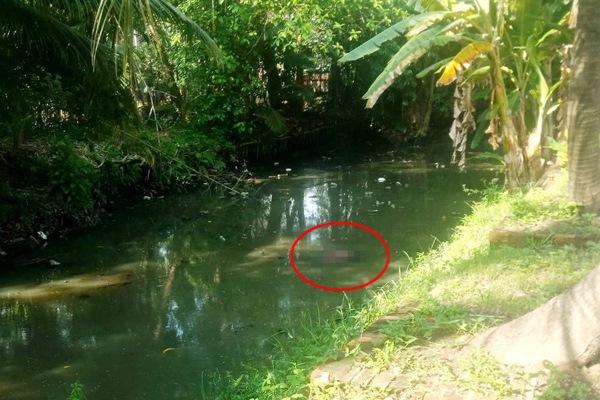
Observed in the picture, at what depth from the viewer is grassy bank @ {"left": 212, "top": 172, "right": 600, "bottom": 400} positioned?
111 inches

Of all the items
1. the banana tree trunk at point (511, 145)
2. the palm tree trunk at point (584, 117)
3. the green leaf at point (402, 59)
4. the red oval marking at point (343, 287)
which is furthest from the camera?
the banana tree trunk at point (511, 145)

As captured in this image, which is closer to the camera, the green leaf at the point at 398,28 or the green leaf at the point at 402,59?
the green leaf at the point at 402,59

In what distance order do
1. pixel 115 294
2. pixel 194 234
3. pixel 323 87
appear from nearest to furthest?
pixel 115 294, pixel 194 234, pixel 323 87

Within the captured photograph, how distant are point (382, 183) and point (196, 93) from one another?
453 centimetres

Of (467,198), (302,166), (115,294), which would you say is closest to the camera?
(115,294)

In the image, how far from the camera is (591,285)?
102 inches

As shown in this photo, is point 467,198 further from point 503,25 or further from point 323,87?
point 323,87

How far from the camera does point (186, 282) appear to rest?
7.47 metres

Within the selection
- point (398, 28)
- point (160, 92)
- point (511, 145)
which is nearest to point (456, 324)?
point (398, 28)

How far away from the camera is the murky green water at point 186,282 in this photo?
5.31 meters

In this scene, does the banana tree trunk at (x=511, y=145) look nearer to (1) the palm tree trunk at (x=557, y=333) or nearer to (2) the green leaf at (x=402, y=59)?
(2) the green leaf at (x=402, y=59)

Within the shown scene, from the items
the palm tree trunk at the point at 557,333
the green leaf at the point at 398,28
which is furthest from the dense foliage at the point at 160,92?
the palm tree trunk at the point at 557,333

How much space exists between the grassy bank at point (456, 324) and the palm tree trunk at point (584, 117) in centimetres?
23

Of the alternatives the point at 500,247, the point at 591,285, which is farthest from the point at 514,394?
the point at 500,247
